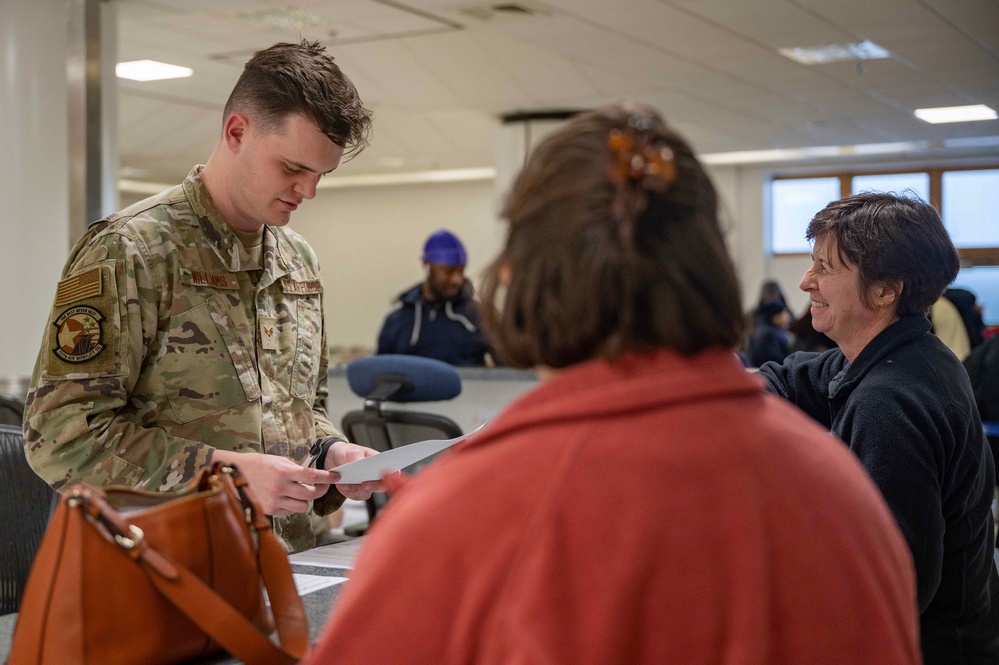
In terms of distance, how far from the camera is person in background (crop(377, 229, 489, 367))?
216 inches

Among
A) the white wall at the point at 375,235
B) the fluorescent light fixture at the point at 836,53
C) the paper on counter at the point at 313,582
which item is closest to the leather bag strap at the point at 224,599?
the paper on counter at the point at 313,582

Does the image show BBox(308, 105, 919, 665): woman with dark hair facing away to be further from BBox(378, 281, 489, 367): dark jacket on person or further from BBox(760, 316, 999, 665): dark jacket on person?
BBox(378, 281, 489, 367): dark jacket on person

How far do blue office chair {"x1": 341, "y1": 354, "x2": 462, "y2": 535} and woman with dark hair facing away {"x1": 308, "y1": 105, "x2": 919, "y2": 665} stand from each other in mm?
2641

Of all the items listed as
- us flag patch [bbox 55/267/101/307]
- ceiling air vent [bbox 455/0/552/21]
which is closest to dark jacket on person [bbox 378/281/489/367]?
ceiling air vent [bbox 455/0/552/21]

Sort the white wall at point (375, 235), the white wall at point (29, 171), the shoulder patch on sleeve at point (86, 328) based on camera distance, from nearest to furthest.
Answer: the shoulder patch on sleeve at point (86, 328), the white wall at point (29, 171), the white wall at point (375, 235)

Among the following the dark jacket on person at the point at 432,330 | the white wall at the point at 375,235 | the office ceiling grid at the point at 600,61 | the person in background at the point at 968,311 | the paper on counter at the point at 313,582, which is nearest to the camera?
the paper on counter at the point at 313,582

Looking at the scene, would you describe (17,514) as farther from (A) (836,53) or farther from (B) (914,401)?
(A) (836,53)

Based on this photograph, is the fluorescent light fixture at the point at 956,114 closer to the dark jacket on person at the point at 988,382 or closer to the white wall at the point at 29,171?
the dark jacket on person at the point at 988,382

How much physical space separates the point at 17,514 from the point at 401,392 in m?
1.70

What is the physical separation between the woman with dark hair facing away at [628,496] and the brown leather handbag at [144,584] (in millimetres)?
331

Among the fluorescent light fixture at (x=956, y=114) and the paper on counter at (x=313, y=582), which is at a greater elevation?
the fluorescent light fixture at (x=956, y=114)

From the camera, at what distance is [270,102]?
179cm

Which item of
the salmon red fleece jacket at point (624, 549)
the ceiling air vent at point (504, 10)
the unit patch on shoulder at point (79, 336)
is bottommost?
the salmon red fleece jacket at point (624, 549)

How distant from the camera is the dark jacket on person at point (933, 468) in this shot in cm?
172
